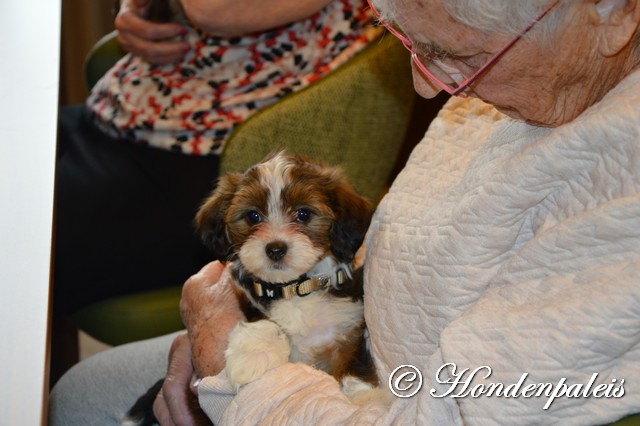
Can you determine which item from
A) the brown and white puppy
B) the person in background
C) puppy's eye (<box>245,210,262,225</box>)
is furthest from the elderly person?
the person in background

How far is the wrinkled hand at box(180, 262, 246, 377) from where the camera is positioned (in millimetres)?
1524

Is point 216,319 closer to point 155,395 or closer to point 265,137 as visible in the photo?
point 155,395

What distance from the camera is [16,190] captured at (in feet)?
4.46

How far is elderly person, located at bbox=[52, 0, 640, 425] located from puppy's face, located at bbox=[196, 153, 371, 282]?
116 millimetres

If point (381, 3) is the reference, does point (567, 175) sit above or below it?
below

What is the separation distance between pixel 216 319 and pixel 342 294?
0.23 metres

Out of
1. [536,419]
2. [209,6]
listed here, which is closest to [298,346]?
[536,419]

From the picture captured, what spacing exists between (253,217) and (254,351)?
341 mm

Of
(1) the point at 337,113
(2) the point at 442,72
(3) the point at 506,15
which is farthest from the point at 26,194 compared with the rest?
(1) the point at 337,113

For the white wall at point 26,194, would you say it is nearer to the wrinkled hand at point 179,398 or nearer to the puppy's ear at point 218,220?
the puppy's ear at point 218,220

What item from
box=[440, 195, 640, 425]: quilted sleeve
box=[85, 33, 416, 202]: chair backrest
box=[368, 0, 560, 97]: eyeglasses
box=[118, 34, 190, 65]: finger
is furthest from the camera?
box=[118, 34, 190, 65]: finger

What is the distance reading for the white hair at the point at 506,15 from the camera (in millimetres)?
1085

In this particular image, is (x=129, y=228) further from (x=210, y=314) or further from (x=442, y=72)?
(x=442, y=72)

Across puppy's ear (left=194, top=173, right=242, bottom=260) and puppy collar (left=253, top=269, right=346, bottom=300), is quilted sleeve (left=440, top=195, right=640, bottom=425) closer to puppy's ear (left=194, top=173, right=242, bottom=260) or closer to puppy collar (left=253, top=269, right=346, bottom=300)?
puppy collar (left=253, top=269, right=346, bottom=300)
